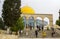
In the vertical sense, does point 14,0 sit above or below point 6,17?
above

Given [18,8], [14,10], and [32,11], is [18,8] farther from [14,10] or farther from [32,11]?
[32,11]

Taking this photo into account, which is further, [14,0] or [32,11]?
[32,11]

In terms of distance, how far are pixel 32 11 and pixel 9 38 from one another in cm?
3204

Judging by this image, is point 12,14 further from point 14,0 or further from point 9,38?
point 9,38

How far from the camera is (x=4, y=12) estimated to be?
2609cm

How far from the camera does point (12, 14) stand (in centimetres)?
2595

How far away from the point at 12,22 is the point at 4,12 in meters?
1.37

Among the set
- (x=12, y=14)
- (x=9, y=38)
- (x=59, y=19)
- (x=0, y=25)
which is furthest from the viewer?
(x=59, y=19)

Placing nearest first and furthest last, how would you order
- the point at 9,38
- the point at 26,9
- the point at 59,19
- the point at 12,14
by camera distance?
the point at 9,38
the point at 12,14
the point at 59,19
the point at 26,9

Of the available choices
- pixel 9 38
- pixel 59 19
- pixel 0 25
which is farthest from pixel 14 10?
pixel 59 19

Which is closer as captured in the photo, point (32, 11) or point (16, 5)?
point (16, 5)

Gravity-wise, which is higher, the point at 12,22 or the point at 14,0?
the point at 14,0

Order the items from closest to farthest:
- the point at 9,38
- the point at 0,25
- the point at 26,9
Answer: the point at 9,38, the point at 0,25, the point at 26,9

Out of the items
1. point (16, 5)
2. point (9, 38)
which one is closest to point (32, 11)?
point (16, 5)
